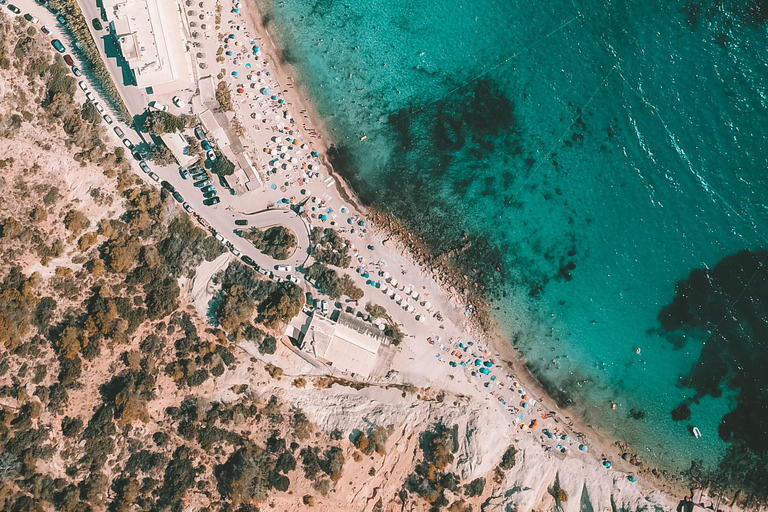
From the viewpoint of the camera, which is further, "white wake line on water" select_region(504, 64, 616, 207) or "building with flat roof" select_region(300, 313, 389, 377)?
"white wake line on water" select_region(504, 64, 616, 207)

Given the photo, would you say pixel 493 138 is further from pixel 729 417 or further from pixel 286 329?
pixel 729 417

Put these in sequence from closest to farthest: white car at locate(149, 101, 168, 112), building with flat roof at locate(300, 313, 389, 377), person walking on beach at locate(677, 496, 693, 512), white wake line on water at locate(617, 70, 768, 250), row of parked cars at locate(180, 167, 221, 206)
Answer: building with flat roof at locate(300, 313, 389, 377) < white car at locate(149, 101, 168, 112) < row of parked cars at locate(180, 167, 221, 206) < person walking on beach at locate(677, 496, 693, 512) < white wake line on water at locate(617, 70, 768, 250)

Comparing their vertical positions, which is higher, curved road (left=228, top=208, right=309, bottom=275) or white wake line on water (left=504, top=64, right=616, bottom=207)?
white wake line on water (left=504, top=64, right=616, bottom=207)

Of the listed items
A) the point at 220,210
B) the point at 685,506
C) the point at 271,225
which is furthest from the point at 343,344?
the point at 685,506

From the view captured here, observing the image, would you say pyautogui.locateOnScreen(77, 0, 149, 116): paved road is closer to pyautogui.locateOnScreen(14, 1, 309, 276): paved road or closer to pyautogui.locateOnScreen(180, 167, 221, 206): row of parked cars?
pyautogui.locateOnScreen(14, 1, 309, 276): paved road

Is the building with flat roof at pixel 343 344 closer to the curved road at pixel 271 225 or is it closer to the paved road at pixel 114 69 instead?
the curved road at pixel 271 225

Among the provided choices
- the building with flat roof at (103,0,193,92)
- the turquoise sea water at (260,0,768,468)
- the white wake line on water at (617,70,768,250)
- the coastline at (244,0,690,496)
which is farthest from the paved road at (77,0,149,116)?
the white wake line on water at (617,70,768,250)

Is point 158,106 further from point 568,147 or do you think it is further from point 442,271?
point 568,147
